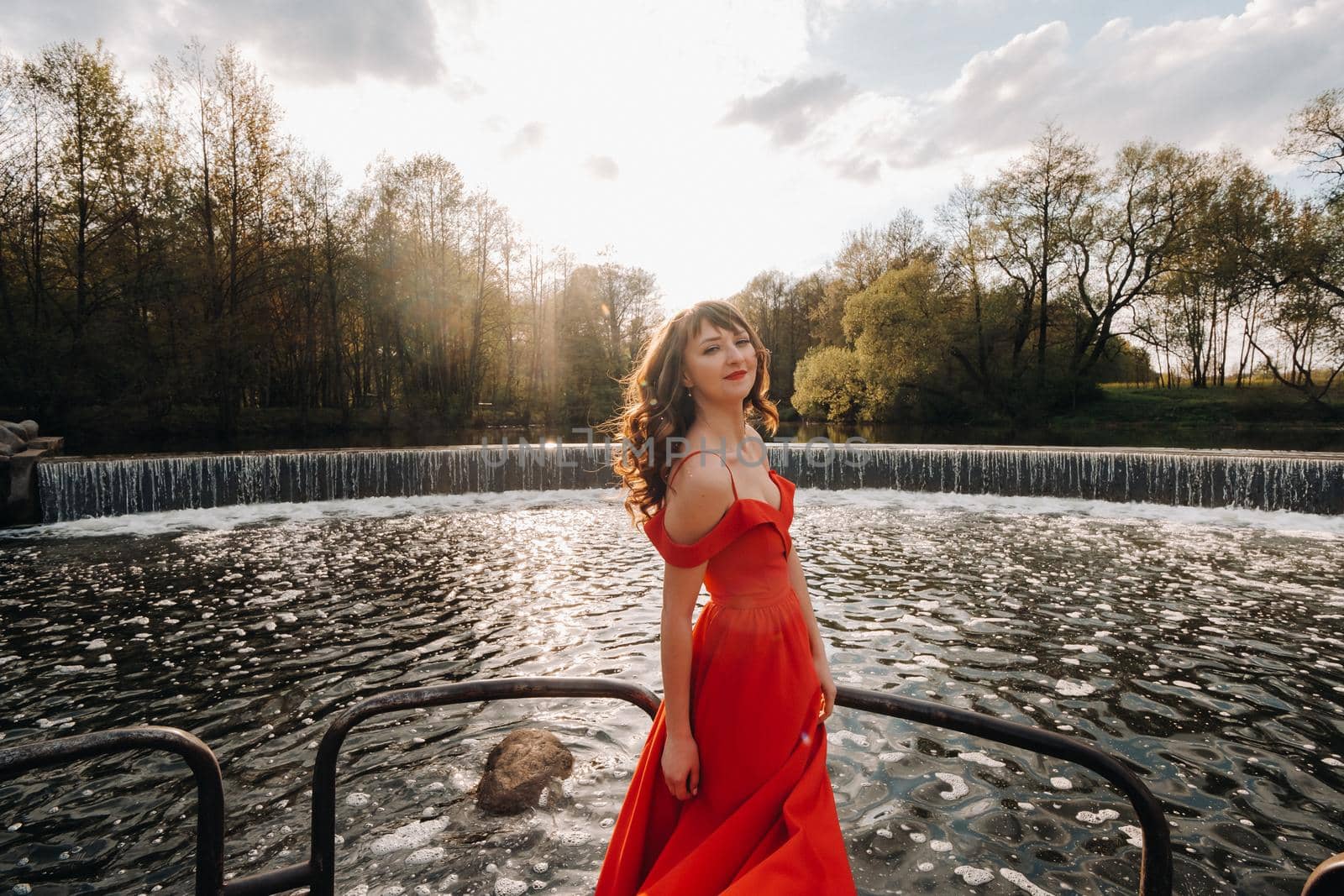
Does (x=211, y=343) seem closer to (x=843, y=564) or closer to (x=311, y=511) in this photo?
(x=311, y=511)

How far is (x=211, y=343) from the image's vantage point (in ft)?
81.0

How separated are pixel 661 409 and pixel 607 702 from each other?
4714 mm

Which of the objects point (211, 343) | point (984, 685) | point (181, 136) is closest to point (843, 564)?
point (984, 685)

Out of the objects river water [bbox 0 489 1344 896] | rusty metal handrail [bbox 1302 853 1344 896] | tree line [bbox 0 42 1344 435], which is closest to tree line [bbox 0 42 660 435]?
tree line [bbox 0 42 1344 435]

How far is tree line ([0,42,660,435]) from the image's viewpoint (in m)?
21.5

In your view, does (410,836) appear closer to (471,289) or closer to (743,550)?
(743,550)

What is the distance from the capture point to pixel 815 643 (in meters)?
1.81

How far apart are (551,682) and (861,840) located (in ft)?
9.57

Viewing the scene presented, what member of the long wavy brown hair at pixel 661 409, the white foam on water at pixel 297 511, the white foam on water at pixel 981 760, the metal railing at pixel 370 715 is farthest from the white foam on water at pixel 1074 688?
the white foam on water at pixel 297 511

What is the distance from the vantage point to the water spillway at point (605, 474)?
44.6ft

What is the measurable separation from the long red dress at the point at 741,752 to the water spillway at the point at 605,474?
1332cm

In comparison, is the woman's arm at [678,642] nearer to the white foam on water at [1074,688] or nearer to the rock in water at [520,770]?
the rock in water at [520,770]

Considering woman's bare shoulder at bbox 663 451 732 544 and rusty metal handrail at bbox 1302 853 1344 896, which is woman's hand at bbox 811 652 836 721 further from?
rusty metal handrail at bbox 1302 853 1344 896

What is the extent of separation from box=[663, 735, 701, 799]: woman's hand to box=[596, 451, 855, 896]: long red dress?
3cm
